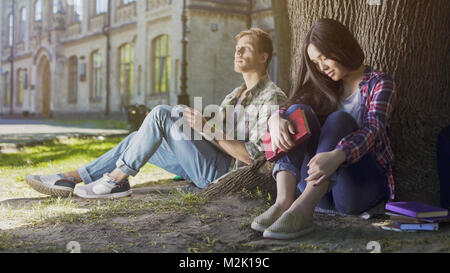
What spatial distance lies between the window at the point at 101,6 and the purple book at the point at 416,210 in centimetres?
2382

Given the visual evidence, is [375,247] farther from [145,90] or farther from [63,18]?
[63,18]

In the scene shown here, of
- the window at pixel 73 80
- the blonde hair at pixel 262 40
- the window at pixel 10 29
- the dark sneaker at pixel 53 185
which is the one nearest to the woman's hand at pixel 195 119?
the blonde hair at pixel 262 40

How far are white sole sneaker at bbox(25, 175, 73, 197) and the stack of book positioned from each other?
2.49 meters

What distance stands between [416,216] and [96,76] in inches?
966

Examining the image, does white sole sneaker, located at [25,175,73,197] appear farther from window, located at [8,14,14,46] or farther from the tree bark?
window, located at [8,14,14,46]

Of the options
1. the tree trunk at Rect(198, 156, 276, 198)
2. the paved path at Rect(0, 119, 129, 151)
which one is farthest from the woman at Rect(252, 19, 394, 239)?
the paved path at Rect(0, 119, 129, 151)

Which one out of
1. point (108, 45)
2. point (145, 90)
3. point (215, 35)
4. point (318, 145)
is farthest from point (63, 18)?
point (318, 145)

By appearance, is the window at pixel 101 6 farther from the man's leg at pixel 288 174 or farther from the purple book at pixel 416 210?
the purple book at pixel 416 210

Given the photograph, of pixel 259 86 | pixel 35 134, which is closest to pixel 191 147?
pixel 259 86

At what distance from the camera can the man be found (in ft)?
11.4

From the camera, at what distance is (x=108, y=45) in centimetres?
2411

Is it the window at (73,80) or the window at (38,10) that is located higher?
the window at (38,10)

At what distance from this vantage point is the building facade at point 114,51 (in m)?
19.1
